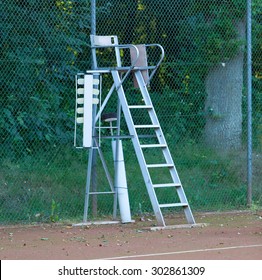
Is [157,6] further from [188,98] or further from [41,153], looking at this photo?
[41,153]

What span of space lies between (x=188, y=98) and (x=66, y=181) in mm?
2484

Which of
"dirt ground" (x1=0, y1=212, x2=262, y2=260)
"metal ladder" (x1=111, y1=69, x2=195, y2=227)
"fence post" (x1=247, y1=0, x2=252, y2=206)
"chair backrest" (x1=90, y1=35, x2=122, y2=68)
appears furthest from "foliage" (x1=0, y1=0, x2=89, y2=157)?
"fence post" (x1=247, y1=0, x2=252, y2=206)

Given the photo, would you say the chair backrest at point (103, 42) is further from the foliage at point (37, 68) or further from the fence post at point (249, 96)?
the fence post at point (249, 96)

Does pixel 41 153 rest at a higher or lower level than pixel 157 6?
lower

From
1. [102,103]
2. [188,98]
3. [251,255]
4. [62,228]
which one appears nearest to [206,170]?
[188,98]

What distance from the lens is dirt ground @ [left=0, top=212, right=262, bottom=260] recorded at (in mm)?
10555

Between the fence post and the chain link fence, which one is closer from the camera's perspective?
the chain link fence

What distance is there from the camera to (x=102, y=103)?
46.7 ft

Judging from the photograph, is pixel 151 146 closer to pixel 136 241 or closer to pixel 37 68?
pixel 136 241

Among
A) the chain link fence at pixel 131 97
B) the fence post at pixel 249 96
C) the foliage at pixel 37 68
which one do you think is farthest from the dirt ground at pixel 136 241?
the foliage at pixel 37 68

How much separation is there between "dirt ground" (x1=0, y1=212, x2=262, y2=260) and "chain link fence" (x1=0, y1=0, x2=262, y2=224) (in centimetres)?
79

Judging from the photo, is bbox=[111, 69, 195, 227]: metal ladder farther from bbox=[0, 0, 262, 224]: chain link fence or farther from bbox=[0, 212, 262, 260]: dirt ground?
bbox=[0, 0, 262, 224]: chain link fence

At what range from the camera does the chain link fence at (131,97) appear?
13.6 meters

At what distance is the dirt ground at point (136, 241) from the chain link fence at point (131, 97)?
2.58 ft
